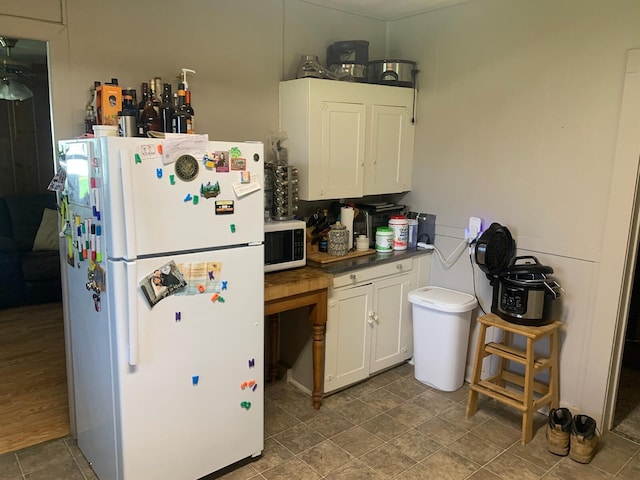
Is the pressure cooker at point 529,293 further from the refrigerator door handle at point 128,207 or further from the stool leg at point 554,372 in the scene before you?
the refrigerator door handle at point 128,207

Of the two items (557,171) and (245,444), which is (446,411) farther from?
(557,171)

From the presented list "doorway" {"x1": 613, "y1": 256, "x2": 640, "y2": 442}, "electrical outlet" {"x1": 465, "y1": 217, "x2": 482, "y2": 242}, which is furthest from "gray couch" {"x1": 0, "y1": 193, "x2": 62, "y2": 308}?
"doorway" {"x1": 613, "y1": 256, "x2": 640, "y2": 442}

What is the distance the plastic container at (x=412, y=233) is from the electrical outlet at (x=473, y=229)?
1.32 ft

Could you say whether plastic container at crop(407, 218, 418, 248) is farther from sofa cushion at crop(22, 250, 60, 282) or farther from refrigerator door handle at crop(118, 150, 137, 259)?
sofa cushion at crop(22, 250, 60, 282)

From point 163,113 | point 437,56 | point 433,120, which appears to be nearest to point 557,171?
point 433,120

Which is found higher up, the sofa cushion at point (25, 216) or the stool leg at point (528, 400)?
the sofa cushion at point (25, 216)

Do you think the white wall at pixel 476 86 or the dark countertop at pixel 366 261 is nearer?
the white wall at pixel 476 86

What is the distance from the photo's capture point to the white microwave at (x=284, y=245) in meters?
2.80

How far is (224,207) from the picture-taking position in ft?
7.06

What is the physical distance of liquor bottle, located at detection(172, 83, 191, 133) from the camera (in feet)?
7.72

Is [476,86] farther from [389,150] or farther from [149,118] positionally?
[149,118]

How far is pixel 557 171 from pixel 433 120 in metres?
0.95

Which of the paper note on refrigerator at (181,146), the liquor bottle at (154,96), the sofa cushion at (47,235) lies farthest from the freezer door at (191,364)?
the sofa cushion at (47,235)

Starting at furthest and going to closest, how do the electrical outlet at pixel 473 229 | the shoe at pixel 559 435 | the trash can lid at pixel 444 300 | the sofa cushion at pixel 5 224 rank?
the sofa cushion at pixel 5 224 → the electrical outlet at pixel 473 229 → the trash can lid at pixel 444 300 → the shoe at pixel 559 435
